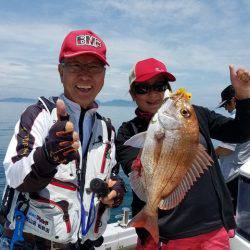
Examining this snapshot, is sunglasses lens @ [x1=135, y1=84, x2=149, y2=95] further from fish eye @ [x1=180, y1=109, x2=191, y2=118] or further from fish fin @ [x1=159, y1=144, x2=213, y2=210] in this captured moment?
fish fin @ [x1=159, y1=144, x2=213, y2=210]

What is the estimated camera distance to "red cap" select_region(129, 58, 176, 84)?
3.91m

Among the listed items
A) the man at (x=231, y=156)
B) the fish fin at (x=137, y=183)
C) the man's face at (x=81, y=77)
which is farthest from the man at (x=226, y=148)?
the man's face at (x=81, y=77)

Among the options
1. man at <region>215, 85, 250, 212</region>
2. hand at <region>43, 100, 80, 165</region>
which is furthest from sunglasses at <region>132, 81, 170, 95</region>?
man at <region>215, 85, 250, 212</region>

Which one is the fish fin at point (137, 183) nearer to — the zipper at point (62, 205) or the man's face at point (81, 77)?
the zipper at point (62, 205)

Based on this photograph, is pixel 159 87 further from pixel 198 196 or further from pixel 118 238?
pixel 118 238

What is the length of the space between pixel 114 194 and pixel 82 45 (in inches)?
62.4

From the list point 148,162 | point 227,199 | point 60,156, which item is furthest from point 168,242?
point 60,156

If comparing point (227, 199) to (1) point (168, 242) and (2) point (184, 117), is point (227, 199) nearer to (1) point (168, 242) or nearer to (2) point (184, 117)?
(1) point (168, 242)

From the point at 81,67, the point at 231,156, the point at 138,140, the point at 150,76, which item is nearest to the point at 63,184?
the point at 138,140

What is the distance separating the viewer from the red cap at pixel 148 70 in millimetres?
3914

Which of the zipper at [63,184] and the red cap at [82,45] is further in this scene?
the red cap at [82,45]

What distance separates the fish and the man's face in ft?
2.36

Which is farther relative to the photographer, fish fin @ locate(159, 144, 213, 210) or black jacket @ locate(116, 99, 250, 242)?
black jacket @ locate(116, 99, 250, 242)

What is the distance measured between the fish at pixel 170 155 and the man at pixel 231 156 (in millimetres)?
3419
